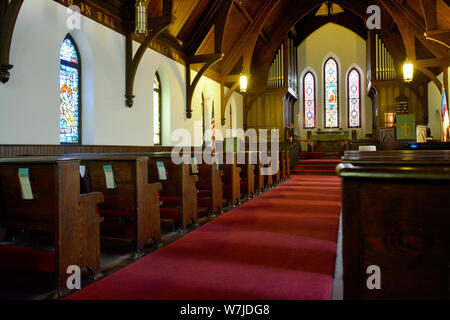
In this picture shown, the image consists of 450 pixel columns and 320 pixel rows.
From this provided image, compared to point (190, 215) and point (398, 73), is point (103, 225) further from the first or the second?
point (398, 73)

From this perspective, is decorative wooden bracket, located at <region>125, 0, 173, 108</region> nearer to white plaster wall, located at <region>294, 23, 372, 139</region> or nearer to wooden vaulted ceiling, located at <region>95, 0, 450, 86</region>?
wooden vaulted ceiling, located at <region>95, 0, 450, 86</region>

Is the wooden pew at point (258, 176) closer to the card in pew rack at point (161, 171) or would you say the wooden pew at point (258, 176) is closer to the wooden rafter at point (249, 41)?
the card in pew rack at point (161, 171)

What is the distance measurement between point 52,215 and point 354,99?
50.2 feet

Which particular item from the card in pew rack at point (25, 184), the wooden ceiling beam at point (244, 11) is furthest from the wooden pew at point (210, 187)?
the wooden ceiling beam at point (244, 11)

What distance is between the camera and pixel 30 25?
473cm

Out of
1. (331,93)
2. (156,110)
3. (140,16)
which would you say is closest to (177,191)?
(140,16)

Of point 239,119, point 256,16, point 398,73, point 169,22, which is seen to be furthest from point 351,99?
point 169,22

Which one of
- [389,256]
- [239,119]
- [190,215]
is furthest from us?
[239,119]

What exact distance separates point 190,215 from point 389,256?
287 cm

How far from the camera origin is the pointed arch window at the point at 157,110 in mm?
8266

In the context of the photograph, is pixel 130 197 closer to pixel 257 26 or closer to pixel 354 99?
pixel 257 26

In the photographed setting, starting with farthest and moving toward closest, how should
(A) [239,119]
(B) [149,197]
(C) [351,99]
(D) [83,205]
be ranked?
(C) [351,99] → (A) [239,119] → (B) [149,197] → (D) [83,205]

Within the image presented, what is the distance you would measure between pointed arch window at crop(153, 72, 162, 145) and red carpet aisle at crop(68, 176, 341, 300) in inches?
190

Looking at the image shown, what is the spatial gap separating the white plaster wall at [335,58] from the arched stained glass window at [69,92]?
37.3 feet
